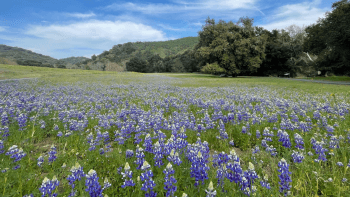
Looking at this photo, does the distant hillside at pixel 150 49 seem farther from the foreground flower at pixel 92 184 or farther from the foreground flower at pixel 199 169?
the foreground flower at pixel 92 184

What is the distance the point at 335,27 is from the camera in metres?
27.4

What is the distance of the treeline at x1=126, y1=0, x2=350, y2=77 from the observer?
28.7 metres

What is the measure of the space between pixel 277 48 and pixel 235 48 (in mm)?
17775

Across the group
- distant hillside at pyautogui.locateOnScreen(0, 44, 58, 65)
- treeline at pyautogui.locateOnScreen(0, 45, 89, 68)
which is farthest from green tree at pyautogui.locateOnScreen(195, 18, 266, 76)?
distant hillside at pyautogui.locateOnScreen(0, 44, 58, 65)

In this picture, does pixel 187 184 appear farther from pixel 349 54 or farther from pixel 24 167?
pixel 349 54

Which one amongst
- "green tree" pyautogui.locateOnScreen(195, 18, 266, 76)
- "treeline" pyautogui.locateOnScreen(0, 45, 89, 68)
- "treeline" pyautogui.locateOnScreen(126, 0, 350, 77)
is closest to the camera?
"treeline" pyautogui.locateOnScreen(126, 0, 350, 77)

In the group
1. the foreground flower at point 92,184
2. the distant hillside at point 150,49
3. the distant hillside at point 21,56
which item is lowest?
the foreground flower at point 92,184

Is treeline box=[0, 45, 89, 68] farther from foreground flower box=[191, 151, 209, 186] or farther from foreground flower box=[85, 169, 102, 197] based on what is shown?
foreground flower box=[191, 151, 209, 186]

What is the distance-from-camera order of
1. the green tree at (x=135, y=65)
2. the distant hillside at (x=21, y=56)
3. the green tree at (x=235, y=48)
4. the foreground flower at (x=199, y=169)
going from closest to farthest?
the foreground flower at (x=199, y=169) < the green tree at (x=235, y=48) < the green tree at (x=135, y=65) < the distant hillside at (x=21, y=56)

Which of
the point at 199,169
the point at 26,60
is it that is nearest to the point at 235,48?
the point at 199,169

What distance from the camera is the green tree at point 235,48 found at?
40844 mm

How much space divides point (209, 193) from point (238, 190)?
830mm

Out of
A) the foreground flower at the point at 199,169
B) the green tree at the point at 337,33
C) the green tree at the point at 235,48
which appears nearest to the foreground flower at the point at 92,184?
the foreground flower at the point at 199,169

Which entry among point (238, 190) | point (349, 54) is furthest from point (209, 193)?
point (349, 54)
